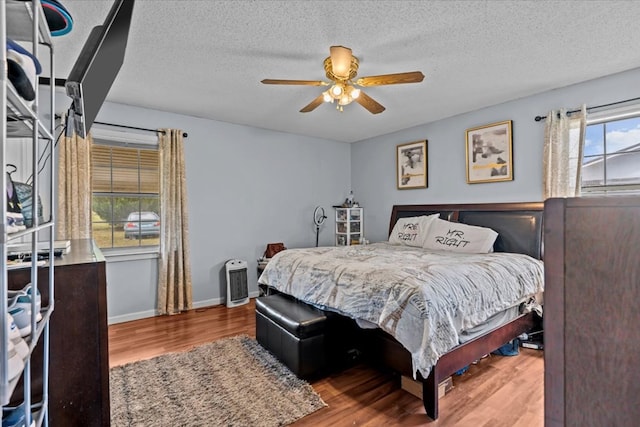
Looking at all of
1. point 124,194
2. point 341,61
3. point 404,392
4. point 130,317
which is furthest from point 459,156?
point 130,317

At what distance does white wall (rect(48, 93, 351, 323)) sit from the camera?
11.8 ft

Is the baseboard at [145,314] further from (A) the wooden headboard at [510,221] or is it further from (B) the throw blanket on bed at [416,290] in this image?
(A) the wooden headboard at [510,221]

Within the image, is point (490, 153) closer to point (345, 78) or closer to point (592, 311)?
point (345, 78)

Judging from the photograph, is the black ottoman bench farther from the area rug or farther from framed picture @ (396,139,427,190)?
framed picture @ (396,139,427,190)

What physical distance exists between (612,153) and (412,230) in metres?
2.01

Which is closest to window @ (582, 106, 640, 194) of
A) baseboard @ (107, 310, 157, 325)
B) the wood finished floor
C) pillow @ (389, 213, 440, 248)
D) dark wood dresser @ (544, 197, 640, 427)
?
pillow @ (389, 213, 440, 248)

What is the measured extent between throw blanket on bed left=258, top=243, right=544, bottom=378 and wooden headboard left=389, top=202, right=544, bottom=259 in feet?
0.99

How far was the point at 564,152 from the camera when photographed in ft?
9.94

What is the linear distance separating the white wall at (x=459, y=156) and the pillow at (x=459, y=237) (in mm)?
548

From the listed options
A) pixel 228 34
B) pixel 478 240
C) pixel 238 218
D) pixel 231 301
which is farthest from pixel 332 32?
pixel 231 301

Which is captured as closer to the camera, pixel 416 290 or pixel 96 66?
pixel 96 66

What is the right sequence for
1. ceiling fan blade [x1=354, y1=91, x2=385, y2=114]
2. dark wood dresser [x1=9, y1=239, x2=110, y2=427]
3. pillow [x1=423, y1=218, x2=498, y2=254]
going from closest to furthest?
dark wood dresser [x1=9, y1=239, x2=110, y2=427], ceiling fan blade [x1=354, y1=91, x2=385, y2=114], pillow [x1=423, y1=218, x2=498, y2=254]

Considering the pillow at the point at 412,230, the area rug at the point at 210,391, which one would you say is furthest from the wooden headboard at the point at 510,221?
the area rug at the point at 210,391

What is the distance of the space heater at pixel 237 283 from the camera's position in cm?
401
